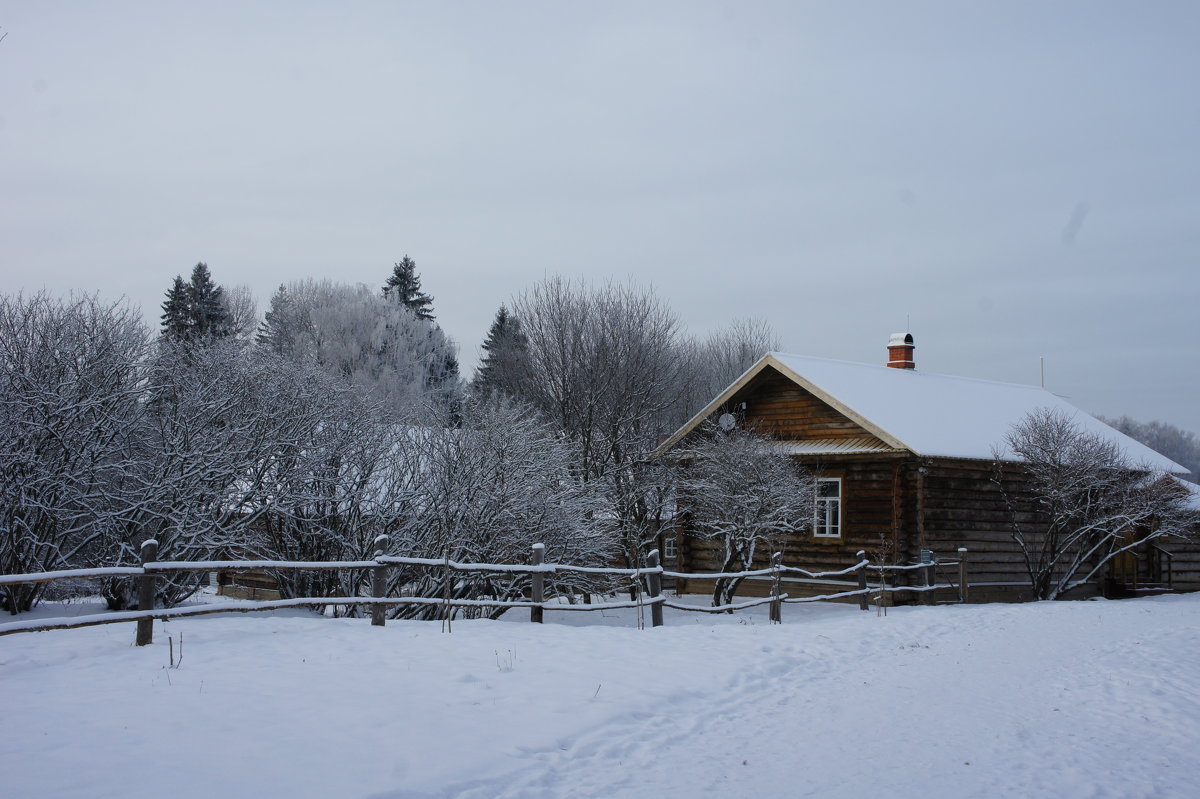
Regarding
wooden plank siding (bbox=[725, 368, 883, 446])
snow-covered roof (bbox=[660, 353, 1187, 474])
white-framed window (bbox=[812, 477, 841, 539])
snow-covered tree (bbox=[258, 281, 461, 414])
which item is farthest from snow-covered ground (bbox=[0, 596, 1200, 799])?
snow-covered tree (bbox=[258, 281, 461, 414])

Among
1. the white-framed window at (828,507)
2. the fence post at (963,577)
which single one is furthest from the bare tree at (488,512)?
the fence post at (963,577)

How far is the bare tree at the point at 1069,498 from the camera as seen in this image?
21000mm

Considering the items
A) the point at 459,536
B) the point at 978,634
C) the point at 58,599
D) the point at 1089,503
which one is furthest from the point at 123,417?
the point at 1089,503

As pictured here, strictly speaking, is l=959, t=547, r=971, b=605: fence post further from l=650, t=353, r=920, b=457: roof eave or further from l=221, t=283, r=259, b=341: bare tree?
l=221, t=283, r=259, b=341: bare tree

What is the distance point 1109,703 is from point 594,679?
4745 mm

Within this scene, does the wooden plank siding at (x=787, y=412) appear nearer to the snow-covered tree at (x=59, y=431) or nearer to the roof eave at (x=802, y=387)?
the roof eave at (x=802, y=387)

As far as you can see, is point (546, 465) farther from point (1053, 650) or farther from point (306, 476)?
point (1053, 650)

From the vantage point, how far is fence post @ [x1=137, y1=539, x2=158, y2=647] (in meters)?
9.62

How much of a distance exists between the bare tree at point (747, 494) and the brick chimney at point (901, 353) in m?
7.54

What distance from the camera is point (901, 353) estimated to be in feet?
92.6

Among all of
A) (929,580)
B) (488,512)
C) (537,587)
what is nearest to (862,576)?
(929,580)

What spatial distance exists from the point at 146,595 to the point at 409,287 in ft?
155

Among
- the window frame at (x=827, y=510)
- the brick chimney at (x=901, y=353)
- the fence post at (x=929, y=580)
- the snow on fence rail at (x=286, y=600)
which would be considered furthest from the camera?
the brick chimney at (x=901, y=353)

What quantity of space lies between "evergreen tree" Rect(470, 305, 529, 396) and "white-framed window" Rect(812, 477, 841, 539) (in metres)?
9.25
